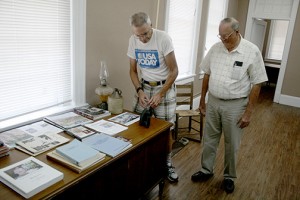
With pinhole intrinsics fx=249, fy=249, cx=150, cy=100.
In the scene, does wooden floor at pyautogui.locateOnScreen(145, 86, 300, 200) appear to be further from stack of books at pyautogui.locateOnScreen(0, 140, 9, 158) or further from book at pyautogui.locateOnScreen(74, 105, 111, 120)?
stack of books at pyautogui.locateOnScreen(0, 140, 9, 158)

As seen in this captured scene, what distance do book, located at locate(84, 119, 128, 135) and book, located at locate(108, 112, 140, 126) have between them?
2.8 inches

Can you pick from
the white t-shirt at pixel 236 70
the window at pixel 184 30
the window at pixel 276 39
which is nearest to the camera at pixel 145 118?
the white t-shirt at pixel 236 70

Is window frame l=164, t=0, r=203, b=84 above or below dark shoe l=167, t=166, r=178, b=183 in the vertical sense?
above

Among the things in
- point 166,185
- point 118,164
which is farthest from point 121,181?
point 166,185

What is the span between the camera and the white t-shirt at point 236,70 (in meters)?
2.04

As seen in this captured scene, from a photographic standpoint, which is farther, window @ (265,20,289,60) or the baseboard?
window @ (265,20,289,60)

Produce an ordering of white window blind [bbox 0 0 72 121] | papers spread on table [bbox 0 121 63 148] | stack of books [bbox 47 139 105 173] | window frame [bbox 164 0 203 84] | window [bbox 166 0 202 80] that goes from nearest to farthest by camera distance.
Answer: stack of books [bbox 47 139 105 173]
papers spread on table [bbox 0 121 63 148]
white window blind [bbox 0 0 72 121]
window [bbox 166 0 202 80]
window frame [bbox 164 0 203 84]

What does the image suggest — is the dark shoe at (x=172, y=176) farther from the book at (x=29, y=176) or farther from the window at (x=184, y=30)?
the window at (x=184, y=30)

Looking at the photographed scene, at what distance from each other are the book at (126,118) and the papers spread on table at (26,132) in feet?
1.47

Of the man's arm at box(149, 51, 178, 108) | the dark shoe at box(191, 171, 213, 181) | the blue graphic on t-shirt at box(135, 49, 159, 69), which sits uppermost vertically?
the blue graphic on t-shirt at box(135, 49, 159, 69)

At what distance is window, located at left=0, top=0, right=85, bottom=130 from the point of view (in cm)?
170

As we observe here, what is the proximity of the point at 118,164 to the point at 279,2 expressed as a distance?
554 cm

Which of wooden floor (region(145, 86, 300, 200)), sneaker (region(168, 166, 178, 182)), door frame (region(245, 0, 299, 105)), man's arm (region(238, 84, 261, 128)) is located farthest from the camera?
door frame (region(245, 0, 299, 105))

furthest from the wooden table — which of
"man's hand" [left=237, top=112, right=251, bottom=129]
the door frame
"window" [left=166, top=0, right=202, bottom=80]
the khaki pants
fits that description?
the door frame
